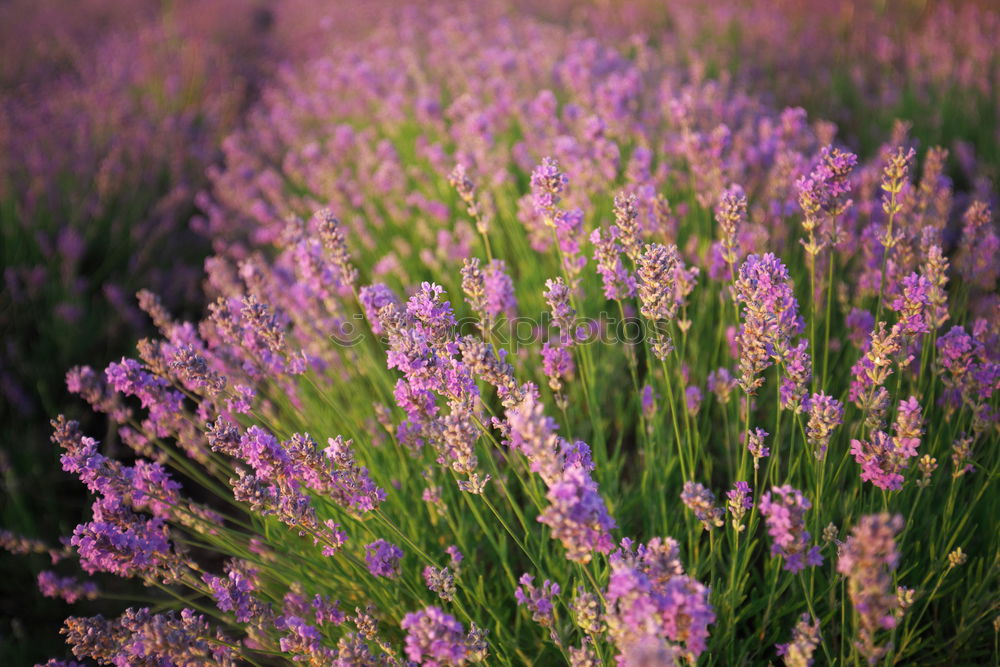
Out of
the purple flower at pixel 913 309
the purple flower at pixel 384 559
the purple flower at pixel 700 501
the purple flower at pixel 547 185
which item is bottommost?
the purple flower at pixel 384 559

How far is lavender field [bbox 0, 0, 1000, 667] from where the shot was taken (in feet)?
4.81

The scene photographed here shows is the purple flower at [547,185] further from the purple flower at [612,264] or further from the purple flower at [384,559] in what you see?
the purple flower at [384,559]

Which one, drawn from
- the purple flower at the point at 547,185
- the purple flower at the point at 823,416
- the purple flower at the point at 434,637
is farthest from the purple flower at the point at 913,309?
the purple flower at the point at 434,637

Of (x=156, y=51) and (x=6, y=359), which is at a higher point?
(x=156, y=51)

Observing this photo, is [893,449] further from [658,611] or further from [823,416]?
[658,611]

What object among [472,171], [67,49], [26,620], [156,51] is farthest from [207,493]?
[67,49]

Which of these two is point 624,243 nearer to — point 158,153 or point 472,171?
point 472,171

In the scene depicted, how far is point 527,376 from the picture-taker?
8.27 ft

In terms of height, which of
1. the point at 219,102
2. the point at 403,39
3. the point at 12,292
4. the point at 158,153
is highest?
the point at 403,39

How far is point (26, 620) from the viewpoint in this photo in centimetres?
266

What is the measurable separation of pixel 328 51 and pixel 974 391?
784 centimetres

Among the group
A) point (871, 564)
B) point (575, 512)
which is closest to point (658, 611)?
point (575, 512)

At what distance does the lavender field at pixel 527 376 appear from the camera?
1.46 m

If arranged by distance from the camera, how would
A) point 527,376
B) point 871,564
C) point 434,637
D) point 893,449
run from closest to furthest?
point 871,564, point 434,637, point 893,449, point 527,376
